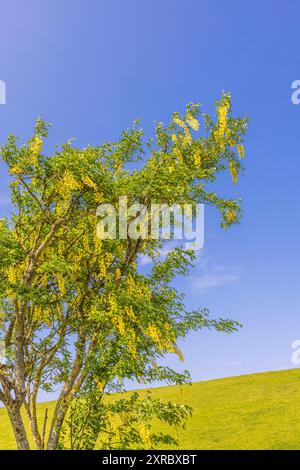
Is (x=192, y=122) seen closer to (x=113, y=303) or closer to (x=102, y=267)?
(x=102, y=267)

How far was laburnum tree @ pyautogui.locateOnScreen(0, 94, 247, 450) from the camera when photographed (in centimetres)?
1617

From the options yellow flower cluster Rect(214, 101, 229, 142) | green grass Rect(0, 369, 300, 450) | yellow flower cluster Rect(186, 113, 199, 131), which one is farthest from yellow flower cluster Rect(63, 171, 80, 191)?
green grass Rect(0, 369, 300, 450)

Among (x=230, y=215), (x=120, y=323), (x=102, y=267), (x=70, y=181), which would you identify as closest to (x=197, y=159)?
(x=230, y=215)

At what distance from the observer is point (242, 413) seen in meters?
33.3

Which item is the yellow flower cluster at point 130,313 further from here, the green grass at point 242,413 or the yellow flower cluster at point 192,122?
the yellow flower cluster at point 192,122

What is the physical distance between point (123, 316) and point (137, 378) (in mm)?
2269

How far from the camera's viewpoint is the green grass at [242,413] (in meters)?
28.1

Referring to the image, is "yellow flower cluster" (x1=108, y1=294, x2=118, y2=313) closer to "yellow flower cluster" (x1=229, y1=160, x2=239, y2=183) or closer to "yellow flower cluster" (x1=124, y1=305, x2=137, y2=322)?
"yellow flower cluster" (x1=124, y1=305, x2=137, y2=322)

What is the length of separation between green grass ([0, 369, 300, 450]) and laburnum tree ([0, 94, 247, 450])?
539cm

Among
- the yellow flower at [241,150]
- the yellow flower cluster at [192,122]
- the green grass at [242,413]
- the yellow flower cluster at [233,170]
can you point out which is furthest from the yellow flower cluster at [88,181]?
the green grass at [242,413]
